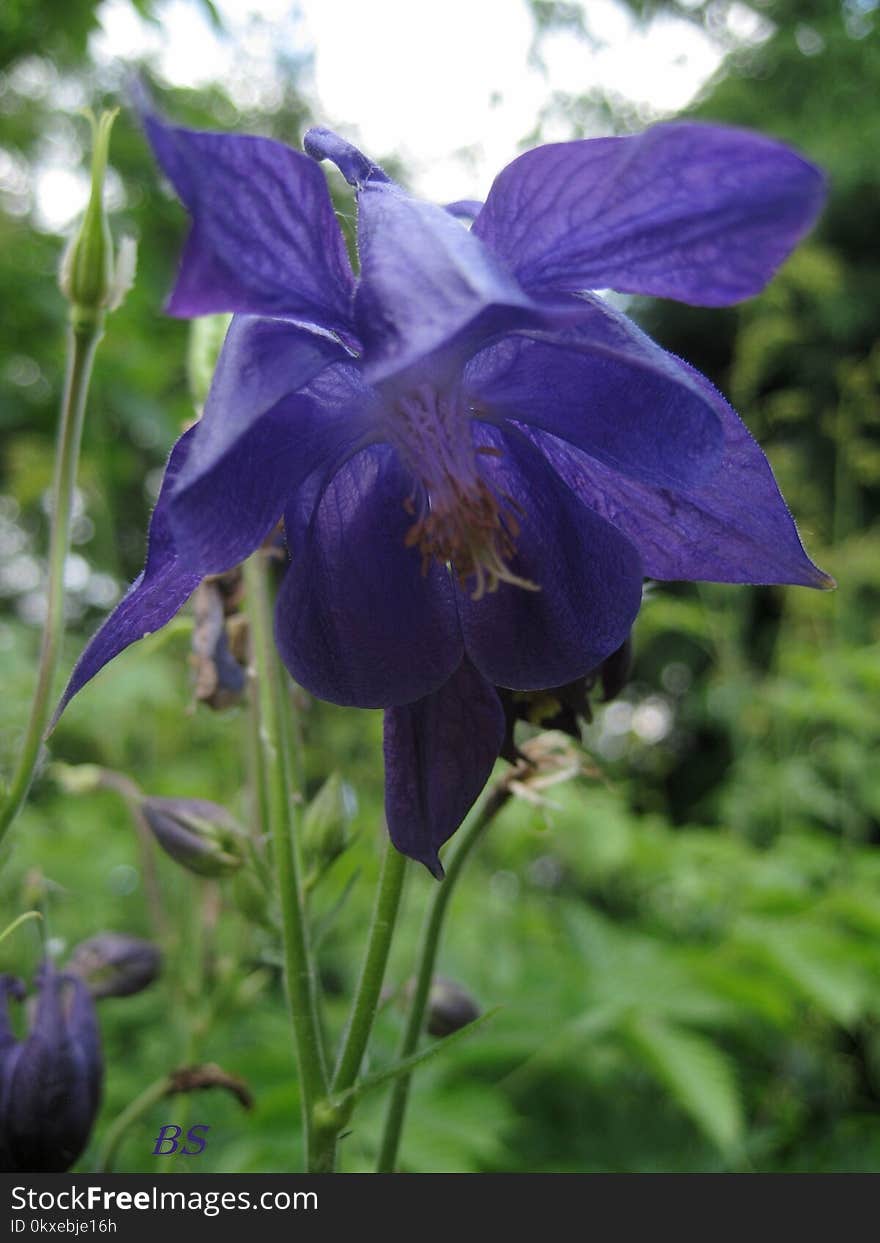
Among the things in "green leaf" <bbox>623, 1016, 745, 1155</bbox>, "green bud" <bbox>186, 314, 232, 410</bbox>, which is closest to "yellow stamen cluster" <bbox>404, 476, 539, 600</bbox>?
"green bud" <bbox>186, 314, 232, 410</bbox>

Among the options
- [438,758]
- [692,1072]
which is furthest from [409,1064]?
[692,1072]

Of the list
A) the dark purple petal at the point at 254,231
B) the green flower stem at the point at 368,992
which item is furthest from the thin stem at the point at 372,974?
the dark purple petal at the point at 254,231

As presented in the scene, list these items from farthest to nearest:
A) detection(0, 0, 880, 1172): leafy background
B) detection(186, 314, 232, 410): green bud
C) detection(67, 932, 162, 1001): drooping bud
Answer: detection(0, 0, 880, 1172): leafy background < detection(67, 932, 162, 1001): drooping bud < detection(186, 314, 232, 410): green bud

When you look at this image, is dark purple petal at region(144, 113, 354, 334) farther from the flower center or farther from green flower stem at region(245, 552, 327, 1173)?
green flower stem at region(245, 552, 327, 1173)

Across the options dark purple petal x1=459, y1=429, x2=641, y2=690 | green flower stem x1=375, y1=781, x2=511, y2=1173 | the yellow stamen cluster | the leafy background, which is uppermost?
the yellow stamen cluster

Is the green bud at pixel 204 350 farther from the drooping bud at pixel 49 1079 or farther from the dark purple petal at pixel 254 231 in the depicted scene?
the drooping bud at pixel 49 1079

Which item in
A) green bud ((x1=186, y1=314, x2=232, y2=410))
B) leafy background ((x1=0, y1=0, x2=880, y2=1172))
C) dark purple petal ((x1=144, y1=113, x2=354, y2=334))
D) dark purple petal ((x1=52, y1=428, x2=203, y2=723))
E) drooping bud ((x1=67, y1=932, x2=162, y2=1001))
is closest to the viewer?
dark purple petal ((x1=144, y1=113, x2=354, y2=334))

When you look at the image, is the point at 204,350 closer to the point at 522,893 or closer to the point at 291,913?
the point at 291,913
